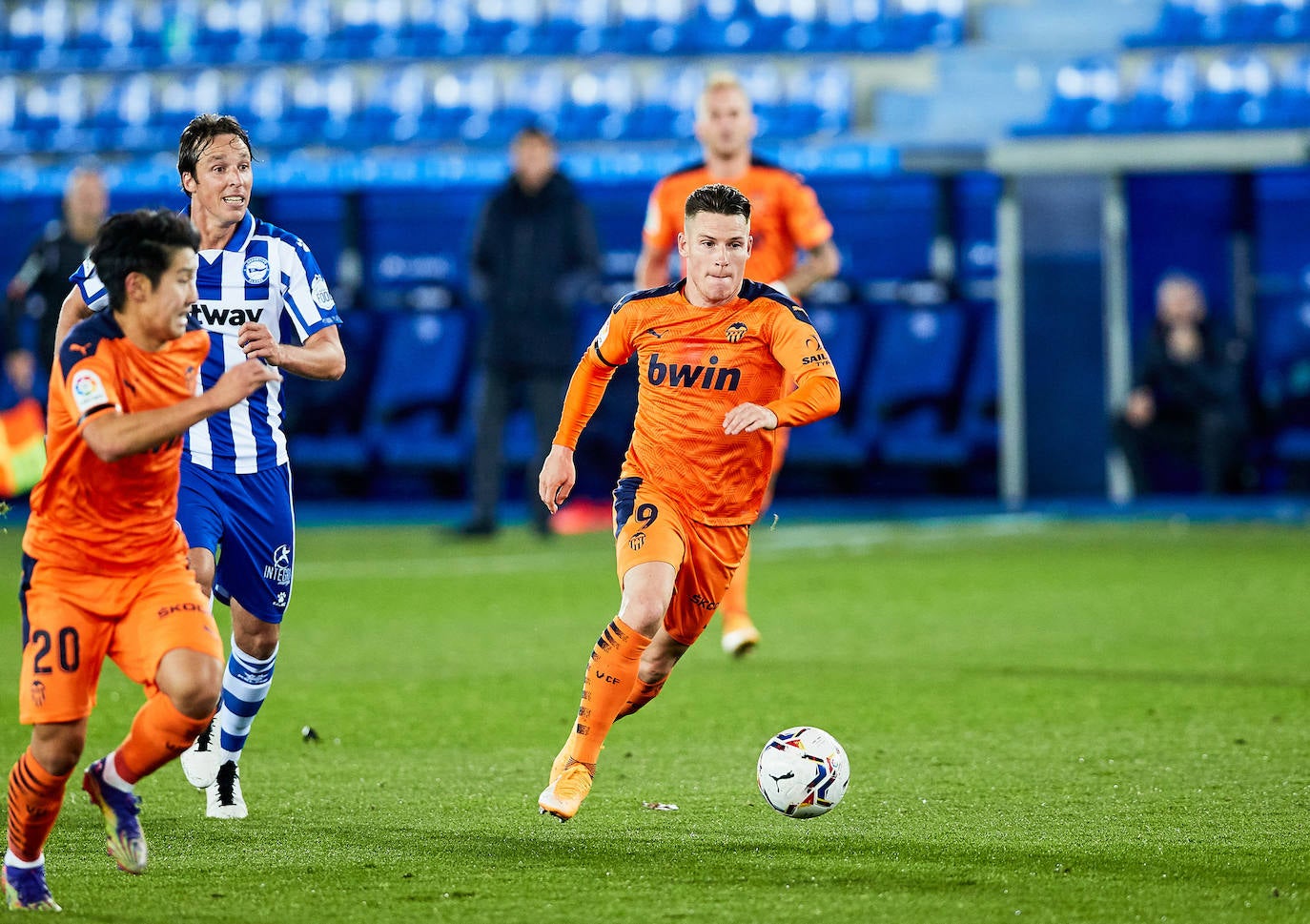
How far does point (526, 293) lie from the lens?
40.6 ft

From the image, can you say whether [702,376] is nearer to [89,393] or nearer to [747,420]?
[747,420]

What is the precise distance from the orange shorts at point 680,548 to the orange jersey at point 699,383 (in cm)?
4

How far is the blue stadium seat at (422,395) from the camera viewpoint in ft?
50.6

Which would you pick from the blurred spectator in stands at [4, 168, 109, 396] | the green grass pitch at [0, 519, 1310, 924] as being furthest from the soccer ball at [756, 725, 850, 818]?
the blurred spectator in stands at [4, 168, 109, 396]

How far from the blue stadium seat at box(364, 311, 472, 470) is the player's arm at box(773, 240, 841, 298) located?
7688 mm

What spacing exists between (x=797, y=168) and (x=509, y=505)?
11.5 ft

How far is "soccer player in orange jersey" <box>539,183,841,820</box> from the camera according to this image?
508 cm

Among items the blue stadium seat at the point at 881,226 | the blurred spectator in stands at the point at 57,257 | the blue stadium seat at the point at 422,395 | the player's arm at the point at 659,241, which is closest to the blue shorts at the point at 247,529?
the player's arm at the point at 659,241

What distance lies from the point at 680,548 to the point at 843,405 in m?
9.99

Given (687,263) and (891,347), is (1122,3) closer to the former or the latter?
(891,347)

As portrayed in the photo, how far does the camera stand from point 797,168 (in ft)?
49.9

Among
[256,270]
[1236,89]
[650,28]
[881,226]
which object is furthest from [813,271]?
[650,28]

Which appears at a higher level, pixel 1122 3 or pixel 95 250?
pixel 1122 3

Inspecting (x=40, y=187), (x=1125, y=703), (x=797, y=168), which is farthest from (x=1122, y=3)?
(x=1125, y=703)
